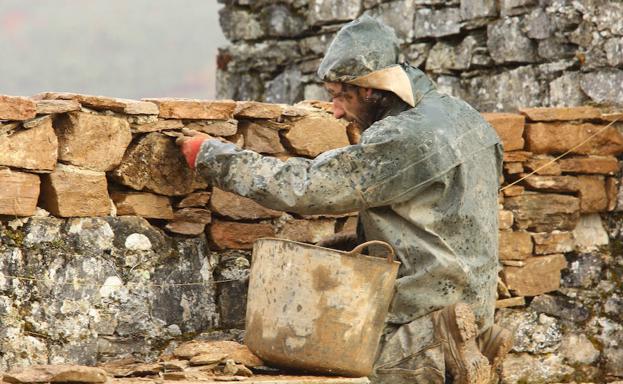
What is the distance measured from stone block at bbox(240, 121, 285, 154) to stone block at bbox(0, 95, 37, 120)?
1037 mm

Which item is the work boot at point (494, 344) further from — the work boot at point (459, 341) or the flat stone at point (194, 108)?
the flat stone at point (194, 108)

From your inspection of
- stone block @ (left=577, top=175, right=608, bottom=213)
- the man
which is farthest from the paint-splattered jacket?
stone block @ (left=577, top=175, right=608, bottom=213)

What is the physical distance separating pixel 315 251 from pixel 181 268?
0.89 m

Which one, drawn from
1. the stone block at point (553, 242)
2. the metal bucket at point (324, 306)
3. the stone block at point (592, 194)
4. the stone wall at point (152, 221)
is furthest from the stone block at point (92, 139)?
the stone block at point (592, 194)

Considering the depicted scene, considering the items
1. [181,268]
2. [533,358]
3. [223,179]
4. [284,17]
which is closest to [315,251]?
[223,179]

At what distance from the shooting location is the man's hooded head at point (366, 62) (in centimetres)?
512

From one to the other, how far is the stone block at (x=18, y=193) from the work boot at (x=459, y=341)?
1568mm

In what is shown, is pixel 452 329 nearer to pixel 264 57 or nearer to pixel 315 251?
pixel 315 251

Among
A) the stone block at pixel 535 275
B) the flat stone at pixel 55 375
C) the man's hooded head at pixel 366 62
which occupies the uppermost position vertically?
the man's hooded head at pixel 366 62

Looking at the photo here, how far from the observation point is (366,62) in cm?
512

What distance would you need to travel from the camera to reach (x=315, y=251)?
4.90 metres

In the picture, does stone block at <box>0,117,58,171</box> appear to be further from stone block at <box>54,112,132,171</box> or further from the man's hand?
the man's hand

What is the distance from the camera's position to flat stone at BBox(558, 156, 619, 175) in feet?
22.0

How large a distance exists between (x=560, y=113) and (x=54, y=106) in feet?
8.65
